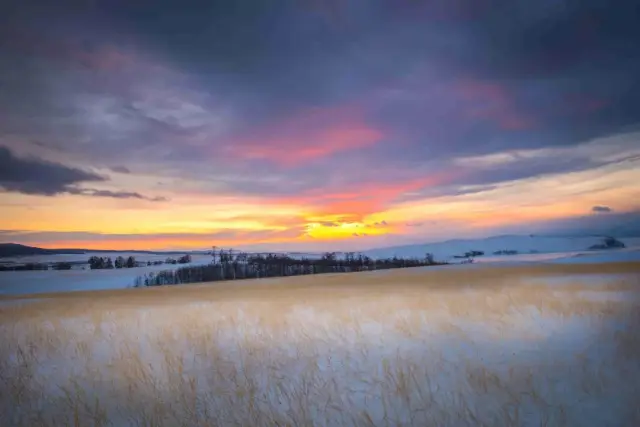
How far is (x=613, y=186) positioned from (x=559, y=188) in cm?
120

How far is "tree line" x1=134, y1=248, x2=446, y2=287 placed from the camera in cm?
1721

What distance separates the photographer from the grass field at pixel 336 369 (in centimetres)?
327

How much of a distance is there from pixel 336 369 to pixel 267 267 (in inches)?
650

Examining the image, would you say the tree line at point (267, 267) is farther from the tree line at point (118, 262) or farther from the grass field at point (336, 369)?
the grass field at point (336, 369)

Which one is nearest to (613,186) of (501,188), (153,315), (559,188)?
(559,188)

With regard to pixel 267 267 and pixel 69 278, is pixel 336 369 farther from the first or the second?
pixel 267 267

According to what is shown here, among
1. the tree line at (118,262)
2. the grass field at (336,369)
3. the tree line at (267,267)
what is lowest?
the grass field at (336,369)

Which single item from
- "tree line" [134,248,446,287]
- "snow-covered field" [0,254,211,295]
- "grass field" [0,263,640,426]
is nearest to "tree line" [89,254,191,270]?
"snow-covered field" [0,254,211,295]

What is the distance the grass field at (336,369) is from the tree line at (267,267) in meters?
10.2

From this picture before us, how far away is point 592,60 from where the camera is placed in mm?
7531

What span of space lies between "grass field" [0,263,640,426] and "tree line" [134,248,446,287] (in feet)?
33.6

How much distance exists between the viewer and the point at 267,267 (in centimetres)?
2041

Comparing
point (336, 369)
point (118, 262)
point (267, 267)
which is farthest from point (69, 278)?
point (336, 369)

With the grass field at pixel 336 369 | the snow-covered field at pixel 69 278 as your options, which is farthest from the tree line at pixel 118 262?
the grass field at pixel 336 369
